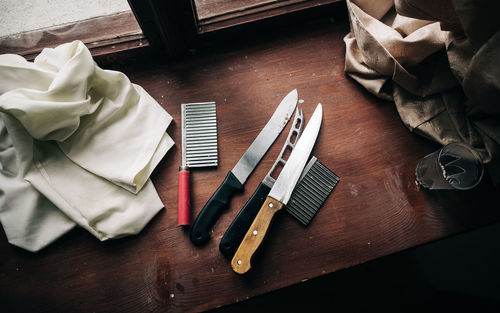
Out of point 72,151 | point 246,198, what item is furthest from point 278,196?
point 72,151

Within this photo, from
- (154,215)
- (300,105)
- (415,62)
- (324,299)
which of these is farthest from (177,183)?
(324,299)

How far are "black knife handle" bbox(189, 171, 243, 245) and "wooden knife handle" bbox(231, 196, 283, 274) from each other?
72mm

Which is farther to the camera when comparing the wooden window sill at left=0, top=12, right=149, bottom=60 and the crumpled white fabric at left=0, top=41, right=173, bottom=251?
the wooden window sill at left=0, top=12, right=149, bottom=60

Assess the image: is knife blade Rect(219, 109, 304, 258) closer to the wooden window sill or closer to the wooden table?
the wooden table

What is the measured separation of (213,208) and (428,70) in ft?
1.88

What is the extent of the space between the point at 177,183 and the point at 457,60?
0.62 m

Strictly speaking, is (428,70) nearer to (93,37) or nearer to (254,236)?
(254,236)

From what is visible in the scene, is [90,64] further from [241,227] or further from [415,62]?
[415,62]

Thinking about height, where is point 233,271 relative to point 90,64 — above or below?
below

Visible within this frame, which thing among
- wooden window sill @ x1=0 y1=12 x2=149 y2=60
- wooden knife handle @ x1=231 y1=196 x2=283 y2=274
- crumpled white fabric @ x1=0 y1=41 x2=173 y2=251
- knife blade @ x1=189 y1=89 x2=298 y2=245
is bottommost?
wooden knife handle @ x1=231 y1=196 x2=283 y2=274

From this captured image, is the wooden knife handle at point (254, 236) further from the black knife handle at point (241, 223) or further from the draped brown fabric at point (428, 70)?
the draped brown fabric at point (428, 70)

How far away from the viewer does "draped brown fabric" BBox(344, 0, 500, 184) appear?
478 mm

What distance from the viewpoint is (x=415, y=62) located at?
0.59 meters

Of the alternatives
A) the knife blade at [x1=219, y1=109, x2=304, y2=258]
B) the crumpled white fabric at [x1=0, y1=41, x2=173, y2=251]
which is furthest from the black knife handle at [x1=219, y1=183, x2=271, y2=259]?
the crumpled white fabric at [x1=0, y1=41, x2=173, y2=251]
